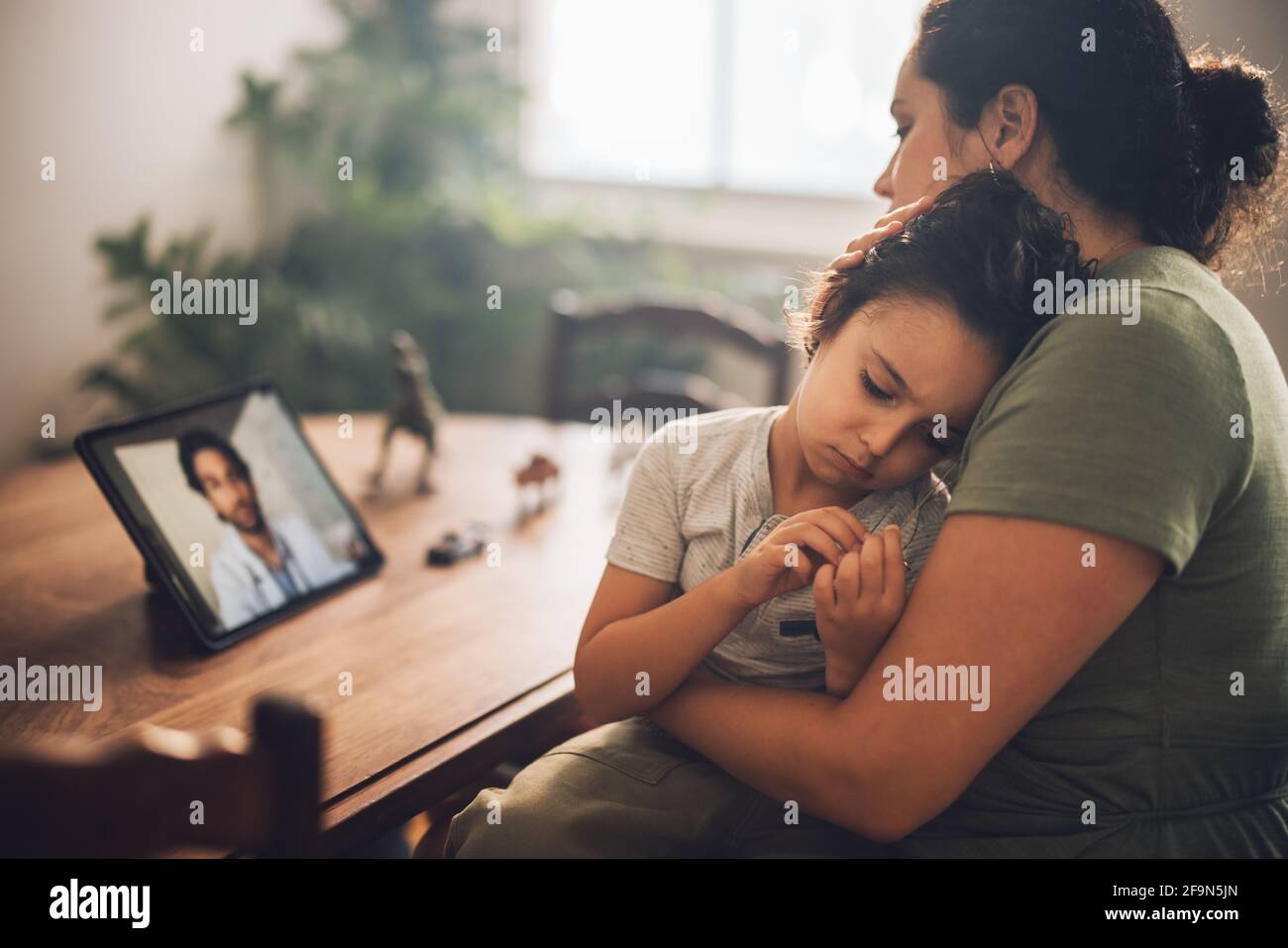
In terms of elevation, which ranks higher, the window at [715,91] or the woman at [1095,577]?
the window at [715,91]

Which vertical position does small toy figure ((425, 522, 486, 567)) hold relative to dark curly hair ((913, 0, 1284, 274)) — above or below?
below

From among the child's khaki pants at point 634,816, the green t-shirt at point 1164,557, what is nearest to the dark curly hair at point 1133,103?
the green t-shirt at point 1164,557

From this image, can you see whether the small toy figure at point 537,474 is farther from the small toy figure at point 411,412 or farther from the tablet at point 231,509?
the tablet at point 231,509

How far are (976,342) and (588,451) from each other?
115cm

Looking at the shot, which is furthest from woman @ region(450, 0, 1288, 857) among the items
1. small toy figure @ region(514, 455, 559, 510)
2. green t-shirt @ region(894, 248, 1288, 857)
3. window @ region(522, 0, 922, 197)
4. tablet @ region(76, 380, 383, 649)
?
window @ region(522, 0, 922, 197)

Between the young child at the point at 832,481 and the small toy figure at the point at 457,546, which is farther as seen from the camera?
the small toy figure at the point at 457,546

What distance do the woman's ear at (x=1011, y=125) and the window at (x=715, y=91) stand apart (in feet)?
8.10

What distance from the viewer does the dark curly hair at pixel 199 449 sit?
4.08 ft

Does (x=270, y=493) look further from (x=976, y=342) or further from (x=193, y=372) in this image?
(x=193, y=372)

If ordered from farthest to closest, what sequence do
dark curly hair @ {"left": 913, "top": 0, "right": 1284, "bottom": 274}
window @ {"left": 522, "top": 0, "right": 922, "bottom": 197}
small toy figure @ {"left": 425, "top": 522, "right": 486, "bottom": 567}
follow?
window @ {"left": 522, "top": 0, "right": 922, "bottom": 197} < small toy figure @ {"left": 425, "top": 522, "right": 486, "bottom": 567} < dark curly hair @ {"left": 913, "top": 0, "right": 1284, "bottom": 274}

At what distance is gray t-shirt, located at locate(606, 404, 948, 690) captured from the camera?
1.03 metres

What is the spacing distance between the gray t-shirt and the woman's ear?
1.08 feet

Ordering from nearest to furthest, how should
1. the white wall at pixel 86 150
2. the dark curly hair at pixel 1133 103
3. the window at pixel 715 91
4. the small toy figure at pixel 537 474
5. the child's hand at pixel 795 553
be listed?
the child's hand at pixel 795 553, the dark curly hair at pixel 1133 103, the small toy figure at pixel 537 474, the white wall at pixel 86 150, the window at pixel 715 91

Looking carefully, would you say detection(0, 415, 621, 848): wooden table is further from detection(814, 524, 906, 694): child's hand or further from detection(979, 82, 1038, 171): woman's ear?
detection(979, 82, 1038, 171): woman's ear
